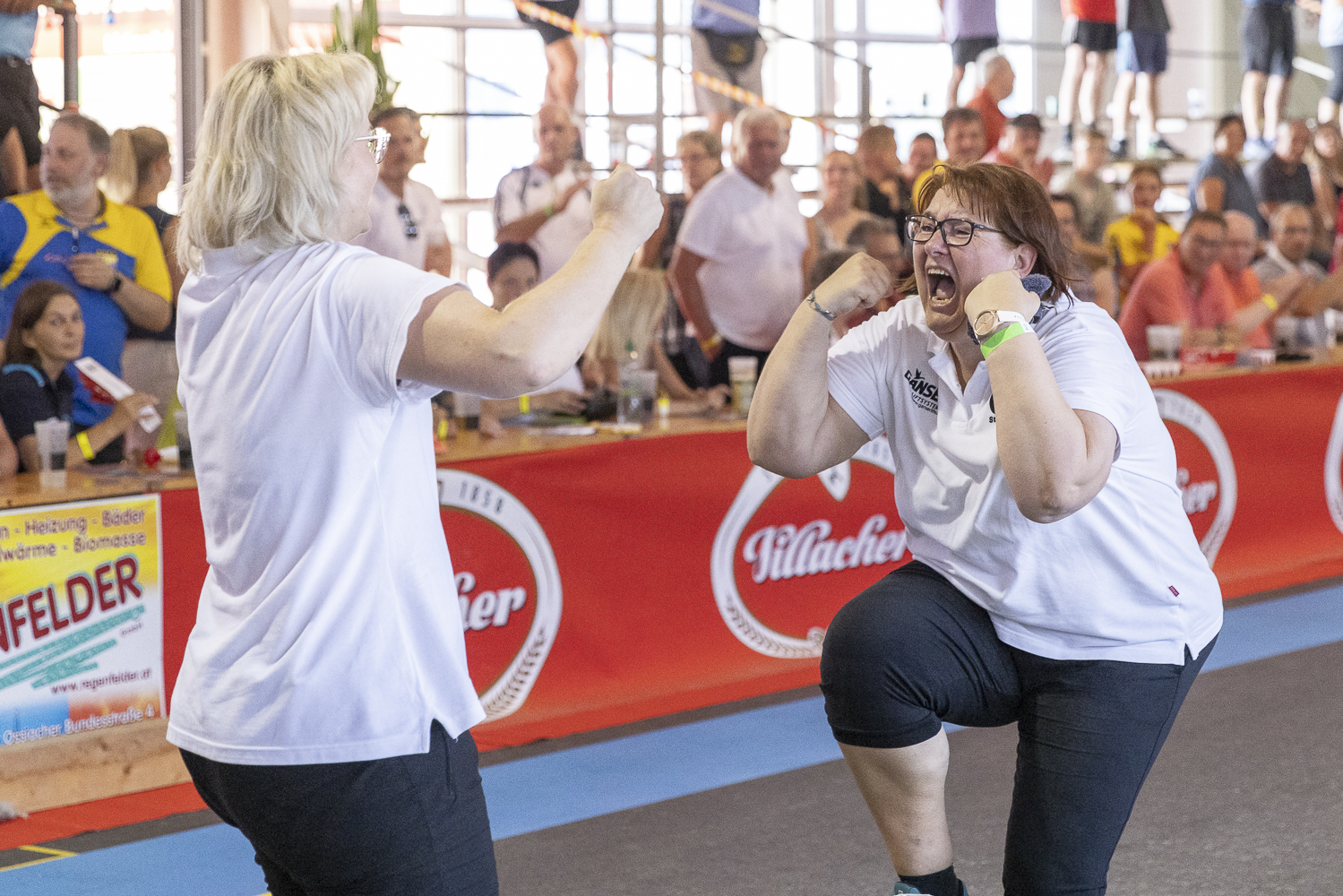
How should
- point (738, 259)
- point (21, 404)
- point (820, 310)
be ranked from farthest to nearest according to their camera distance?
point (738, 259) → point (21, 404) → point (820, 310)

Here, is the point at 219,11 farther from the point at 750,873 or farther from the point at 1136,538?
the point at 1136,538

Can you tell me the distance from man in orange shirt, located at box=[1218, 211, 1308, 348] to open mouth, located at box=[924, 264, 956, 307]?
452 cm

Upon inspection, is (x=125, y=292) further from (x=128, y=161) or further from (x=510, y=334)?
(x=510, y=334)

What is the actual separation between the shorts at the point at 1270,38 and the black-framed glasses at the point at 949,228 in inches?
363

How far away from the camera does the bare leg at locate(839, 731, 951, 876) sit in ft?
7.41

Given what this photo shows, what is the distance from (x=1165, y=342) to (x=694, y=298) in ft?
6.05

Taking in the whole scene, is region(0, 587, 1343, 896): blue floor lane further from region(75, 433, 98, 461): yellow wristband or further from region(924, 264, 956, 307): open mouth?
region(924, 264, 956, 307): open mouth

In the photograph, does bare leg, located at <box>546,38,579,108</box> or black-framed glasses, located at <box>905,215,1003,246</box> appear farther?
bare leg, located at <box>546,38,579,108</box>

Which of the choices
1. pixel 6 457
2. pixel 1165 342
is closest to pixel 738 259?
pixel 1165 342

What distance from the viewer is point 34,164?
4773mm

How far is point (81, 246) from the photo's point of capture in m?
4.36

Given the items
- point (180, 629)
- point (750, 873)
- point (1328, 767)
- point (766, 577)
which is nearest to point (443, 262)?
point (766, 577)

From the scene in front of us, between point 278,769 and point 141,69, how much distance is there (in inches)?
241

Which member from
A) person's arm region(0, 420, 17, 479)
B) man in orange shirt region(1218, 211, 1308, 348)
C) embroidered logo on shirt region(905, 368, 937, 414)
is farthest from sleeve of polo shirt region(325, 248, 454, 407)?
man in orange shirt region(1218, 211, 1308, 348)
